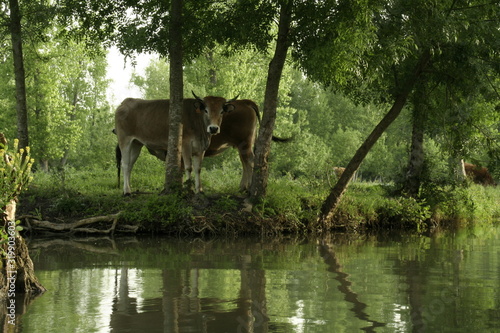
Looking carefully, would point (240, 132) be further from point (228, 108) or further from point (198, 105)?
point (198, 105)

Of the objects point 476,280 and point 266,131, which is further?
point 266,131

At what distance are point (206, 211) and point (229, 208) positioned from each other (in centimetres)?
56

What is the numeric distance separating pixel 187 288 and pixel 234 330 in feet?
8.40

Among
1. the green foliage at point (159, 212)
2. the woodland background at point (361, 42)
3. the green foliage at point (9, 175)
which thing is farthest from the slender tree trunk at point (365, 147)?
the green foliage at point (9, 175)

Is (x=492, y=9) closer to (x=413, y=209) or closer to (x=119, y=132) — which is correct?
(x=413, y=209)

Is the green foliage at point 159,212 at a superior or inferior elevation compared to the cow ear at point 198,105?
inferior

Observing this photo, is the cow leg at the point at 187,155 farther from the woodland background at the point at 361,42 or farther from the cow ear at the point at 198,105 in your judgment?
the woodland background at the point at 361,42

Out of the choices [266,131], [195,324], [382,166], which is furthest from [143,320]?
[382,166]

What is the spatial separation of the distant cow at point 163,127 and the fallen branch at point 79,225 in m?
1.97

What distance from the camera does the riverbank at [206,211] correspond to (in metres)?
17.1

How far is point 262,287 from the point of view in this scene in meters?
9.35

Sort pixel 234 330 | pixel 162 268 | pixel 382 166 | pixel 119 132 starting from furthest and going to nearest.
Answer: pixel 382 166
pixel 119 132
pixel 162 268
pixel 234 330

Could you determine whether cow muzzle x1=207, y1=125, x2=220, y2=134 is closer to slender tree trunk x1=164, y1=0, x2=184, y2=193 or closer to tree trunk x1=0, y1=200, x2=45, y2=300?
slender tree trunk x1=164, y1=0, x2=184, y2=193

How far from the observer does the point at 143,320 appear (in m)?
7.18
